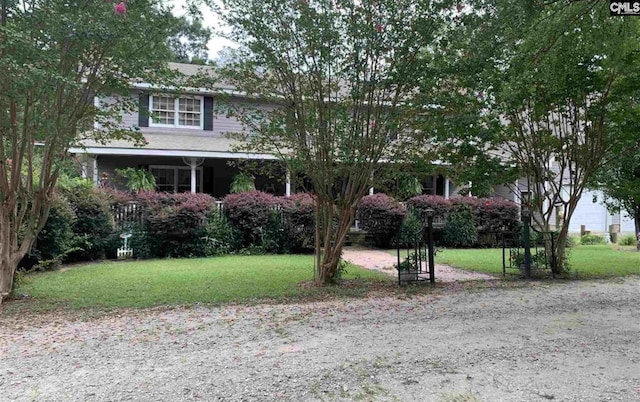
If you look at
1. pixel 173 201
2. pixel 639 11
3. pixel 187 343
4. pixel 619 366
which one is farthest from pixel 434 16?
pixel 173 201

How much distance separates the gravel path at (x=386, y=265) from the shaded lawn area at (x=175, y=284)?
745 mm

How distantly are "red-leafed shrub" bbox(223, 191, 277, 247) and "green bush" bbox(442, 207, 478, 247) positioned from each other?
20.3 ft

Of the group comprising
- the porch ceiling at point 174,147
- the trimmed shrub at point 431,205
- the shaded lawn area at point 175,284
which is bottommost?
the shaded lawn area at point 175,284

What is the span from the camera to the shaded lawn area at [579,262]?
10.8m

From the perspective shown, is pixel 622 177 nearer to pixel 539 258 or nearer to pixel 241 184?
pixel 539 258

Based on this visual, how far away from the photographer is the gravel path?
33.0 feet

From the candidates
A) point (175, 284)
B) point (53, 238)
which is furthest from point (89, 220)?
point (175, 284)

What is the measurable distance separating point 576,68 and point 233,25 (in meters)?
5.95

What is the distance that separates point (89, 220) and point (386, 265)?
7567 mm

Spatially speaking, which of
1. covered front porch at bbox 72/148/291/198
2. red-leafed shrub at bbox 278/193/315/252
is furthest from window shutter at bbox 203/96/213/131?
red-leafed shrub at bbox 278/193/315/252

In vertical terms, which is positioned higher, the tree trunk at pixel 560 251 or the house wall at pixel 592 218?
the house wall at pixel 592 218

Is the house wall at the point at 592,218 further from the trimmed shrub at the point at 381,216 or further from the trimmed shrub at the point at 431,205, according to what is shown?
the trimmed shrub at the point at 381,216

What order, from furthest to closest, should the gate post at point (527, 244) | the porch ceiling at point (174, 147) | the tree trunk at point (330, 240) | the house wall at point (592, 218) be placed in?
the house wall at point (592, 218)
the porch ceiling at point (174, 147)
the gate post at point (527, 244)
the tree trunk at point (330, 240)

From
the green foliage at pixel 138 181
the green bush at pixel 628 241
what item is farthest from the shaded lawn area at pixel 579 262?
the green foliage at pixel 138 181
